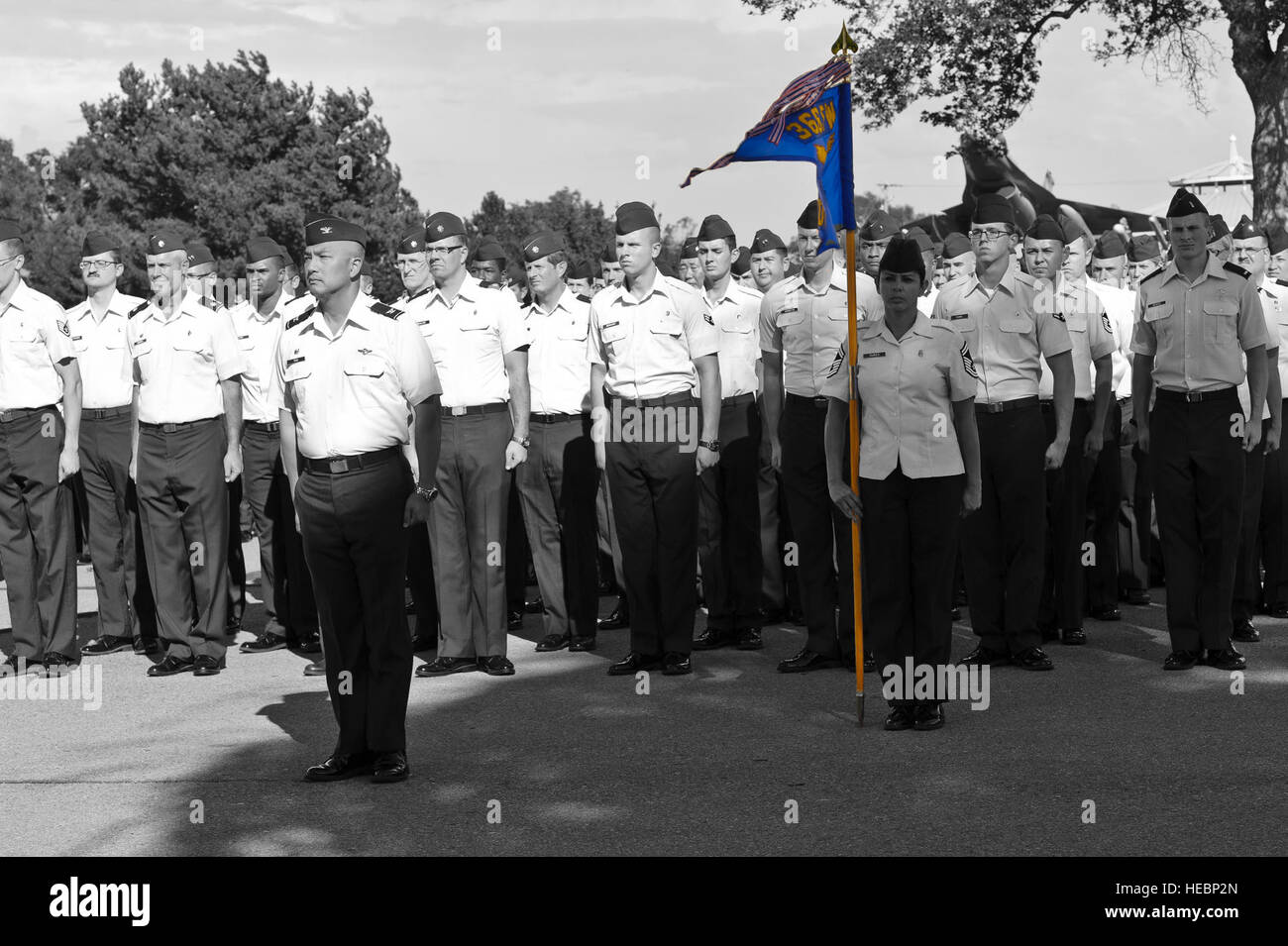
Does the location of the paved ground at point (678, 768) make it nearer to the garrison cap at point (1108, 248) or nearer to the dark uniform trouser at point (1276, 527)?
the dark uniform trouser at point (1276, 527)

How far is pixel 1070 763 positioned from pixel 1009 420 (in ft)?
8.70

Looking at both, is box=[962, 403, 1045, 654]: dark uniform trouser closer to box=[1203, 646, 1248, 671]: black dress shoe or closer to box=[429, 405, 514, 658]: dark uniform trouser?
box=[1203, 646, 1248, 671]: black dress shoe

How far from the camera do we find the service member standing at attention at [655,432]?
8820 millimetres

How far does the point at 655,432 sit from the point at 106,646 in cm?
411

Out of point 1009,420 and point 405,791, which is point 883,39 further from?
point 405,791

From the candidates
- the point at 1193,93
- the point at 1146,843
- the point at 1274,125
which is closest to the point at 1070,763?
the point at 1146,843

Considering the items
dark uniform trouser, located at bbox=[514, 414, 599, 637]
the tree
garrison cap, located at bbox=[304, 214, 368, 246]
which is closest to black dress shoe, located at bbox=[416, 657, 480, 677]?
dark uniform trouser, located at bbox=[514, 414, 599, 637]

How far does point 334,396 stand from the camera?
670cm


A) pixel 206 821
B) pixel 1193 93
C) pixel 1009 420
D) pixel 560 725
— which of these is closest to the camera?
pixel 206 821

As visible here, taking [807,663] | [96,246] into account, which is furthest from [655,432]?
[96,246]

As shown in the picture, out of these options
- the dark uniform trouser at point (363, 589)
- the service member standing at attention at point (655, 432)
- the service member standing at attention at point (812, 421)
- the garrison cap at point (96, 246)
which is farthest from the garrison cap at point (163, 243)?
the service member standing at attention at point (812, 421)

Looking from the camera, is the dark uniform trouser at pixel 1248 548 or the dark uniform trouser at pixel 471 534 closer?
the dark uniform trouser at pixel 1248 548

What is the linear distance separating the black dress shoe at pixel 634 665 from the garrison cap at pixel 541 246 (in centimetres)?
290

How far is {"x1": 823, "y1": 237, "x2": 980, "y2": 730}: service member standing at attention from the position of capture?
286 inches
